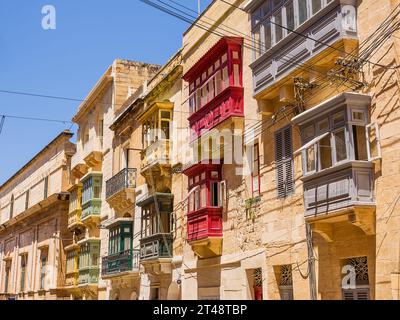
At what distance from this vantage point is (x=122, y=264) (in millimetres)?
24031

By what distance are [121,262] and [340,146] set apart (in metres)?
13.9

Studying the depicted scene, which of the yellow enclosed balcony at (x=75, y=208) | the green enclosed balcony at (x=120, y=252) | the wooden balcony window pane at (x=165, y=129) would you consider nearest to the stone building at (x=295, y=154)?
the wooden balcony window pane at (x=165, y=129)

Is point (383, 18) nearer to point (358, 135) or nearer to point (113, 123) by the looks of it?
point (358, 135)

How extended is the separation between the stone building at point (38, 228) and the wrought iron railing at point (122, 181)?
9.55 meters

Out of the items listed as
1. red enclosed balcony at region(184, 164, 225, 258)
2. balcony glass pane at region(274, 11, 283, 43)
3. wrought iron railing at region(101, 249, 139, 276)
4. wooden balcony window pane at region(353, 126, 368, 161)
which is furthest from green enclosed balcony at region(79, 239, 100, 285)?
wooden balcony window pane at region(353, 126, 368, 161)

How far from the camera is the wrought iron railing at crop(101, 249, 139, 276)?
23.5 m

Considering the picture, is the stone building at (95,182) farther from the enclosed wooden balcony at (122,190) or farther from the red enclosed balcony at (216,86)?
the red enclosed balcony at (216,86)

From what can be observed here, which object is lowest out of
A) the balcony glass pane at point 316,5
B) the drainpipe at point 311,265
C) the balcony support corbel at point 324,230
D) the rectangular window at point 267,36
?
the drainpipe at point 311,265

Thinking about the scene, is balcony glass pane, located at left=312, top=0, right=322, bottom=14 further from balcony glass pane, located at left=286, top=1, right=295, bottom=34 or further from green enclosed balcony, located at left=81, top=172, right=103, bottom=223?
green enclosed balcony, located at left=81, top=172, right=103, bottom=223

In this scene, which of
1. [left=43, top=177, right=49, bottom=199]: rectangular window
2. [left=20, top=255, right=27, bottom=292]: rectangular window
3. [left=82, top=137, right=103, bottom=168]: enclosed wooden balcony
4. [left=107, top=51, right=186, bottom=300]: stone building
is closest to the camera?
[left=107, top=51, right=186, bottom=300]: stone building

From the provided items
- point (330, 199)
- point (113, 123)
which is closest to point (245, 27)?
point (330, 199)

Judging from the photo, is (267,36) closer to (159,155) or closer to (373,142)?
(373,142)

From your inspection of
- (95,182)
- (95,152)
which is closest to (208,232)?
(95,182)

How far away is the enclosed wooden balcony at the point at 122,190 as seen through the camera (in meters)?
24.8
